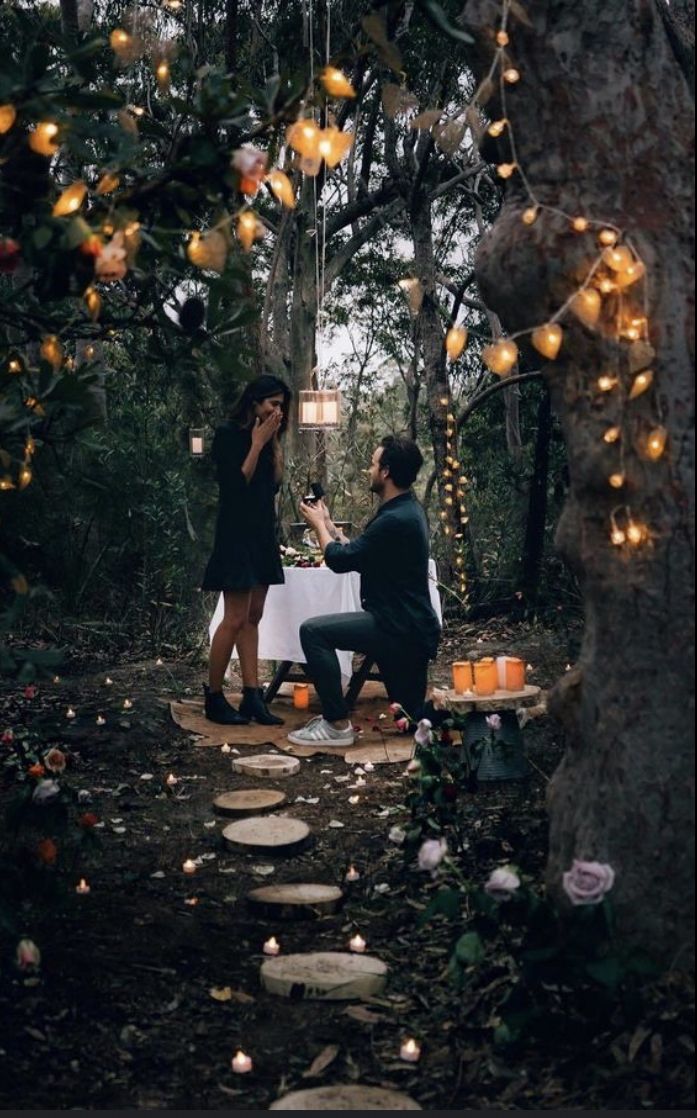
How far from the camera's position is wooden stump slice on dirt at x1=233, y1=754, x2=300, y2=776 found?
17.3ft

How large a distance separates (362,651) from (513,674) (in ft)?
3.79

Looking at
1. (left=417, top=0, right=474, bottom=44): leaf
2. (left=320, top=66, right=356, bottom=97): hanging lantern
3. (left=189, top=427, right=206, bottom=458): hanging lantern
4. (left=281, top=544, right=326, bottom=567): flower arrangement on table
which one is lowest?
(left=281, top=544, right=326, bottom=567): flower arrangement on table

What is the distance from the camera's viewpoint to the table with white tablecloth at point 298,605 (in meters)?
6.25

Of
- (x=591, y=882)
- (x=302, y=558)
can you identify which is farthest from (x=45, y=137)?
(x=302, y=558)

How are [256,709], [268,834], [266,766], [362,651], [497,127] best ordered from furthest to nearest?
[256,709], [362,651], [266,766], [268,834], [497,127]

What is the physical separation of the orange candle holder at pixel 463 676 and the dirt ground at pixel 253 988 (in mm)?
438

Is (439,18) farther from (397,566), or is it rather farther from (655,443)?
(397,566)

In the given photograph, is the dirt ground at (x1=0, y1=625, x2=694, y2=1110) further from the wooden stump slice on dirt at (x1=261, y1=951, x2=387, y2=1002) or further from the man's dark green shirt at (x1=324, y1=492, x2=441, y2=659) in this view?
the man's dark green shirt at (x1=324, y1=492, x2=441, y2=659)

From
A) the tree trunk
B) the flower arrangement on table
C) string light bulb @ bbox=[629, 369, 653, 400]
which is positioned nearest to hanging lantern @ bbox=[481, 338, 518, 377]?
string light bulb @ bbox=[629, 369, 653, 400]

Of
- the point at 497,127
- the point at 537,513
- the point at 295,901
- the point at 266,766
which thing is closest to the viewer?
the point at 497,127

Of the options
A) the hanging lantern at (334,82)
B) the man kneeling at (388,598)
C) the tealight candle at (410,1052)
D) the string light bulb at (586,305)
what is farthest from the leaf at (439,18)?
the man kneeling at (388,598)

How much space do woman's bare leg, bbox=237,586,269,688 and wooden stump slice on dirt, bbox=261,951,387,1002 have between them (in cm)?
306

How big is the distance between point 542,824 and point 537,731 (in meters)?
1.83

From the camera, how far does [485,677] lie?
472 cm
